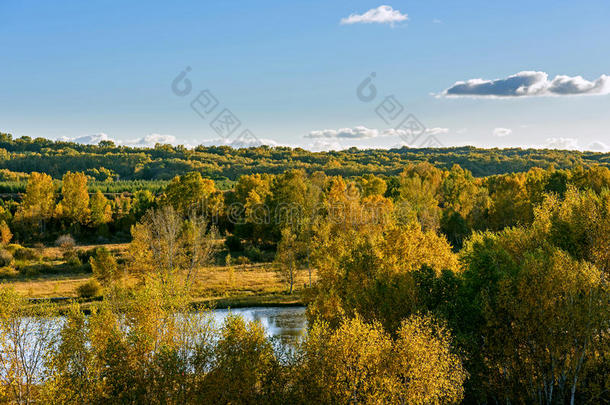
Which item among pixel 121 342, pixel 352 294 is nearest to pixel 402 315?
pixel 352 294

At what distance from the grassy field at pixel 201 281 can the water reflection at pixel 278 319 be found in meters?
1.83

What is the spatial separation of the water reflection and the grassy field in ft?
5.99

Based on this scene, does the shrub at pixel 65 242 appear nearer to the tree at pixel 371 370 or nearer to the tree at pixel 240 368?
the tree at pixel 240 368

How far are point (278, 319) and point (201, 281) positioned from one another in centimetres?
1879

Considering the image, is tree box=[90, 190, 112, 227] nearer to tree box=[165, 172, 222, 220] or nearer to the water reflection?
tree box=[165, 172, 222, 220]

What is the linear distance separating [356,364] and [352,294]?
13.2 meters

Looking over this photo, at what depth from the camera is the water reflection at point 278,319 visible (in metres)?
45.7

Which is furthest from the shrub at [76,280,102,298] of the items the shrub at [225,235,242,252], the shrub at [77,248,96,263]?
the shrub at [225,235,242,252]

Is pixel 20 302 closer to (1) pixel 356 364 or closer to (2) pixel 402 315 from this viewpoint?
(1) pixel 356 364

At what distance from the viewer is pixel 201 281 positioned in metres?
65.9

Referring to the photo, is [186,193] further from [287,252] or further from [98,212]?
[287,252]

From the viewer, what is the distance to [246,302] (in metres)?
57.2

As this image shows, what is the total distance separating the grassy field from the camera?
58.1m

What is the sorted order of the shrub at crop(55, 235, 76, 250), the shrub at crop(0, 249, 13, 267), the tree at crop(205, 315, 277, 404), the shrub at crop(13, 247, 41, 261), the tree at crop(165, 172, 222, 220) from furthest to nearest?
the tree at crop(165, 172, 222, 220)
the shrub at crop(55, 235, 76, 250)
the shrub at crop(13, 247, 41, 261)
the shrub at crop(0, 249, 13, 267)
the tree at crop(205, 315, 277, 404)
